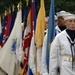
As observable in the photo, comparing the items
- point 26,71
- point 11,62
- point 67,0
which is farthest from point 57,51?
point 67,0

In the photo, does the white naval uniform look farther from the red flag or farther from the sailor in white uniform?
the red flag

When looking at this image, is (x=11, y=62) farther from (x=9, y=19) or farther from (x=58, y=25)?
(x=58, y=25)

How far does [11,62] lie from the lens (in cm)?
1133

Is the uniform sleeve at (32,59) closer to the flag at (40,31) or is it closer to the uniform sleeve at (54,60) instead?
the flag at (40,31)

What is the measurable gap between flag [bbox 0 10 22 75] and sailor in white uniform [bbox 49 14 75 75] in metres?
4.38

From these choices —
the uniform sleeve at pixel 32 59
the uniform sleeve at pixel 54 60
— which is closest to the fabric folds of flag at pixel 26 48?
the uniform sleeve at pixel 32 59

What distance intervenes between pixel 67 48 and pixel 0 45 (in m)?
6.53

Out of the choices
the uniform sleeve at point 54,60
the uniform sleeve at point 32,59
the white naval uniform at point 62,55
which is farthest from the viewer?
the uniform sleeve at point 32,59

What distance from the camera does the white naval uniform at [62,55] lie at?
261 inches

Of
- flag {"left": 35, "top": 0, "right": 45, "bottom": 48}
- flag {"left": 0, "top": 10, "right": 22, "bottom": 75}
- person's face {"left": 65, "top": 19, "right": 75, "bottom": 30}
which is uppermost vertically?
person's face {"left": 65, "top": 19, "right": 75, "bottom": 30}

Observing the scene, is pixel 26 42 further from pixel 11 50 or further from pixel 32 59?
pixel 11 50

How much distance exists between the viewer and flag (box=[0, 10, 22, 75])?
11.2 meters

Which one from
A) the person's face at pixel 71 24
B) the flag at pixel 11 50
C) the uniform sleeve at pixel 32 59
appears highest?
the person's face at pixel 71 24

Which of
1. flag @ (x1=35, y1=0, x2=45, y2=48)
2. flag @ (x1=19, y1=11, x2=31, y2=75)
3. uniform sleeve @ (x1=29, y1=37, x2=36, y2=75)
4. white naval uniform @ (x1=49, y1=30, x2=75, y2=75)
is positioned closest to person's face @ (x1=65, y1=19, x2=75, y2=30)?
white naval uniform @ (x1=49, y1=30, x2=75, y2=75)
